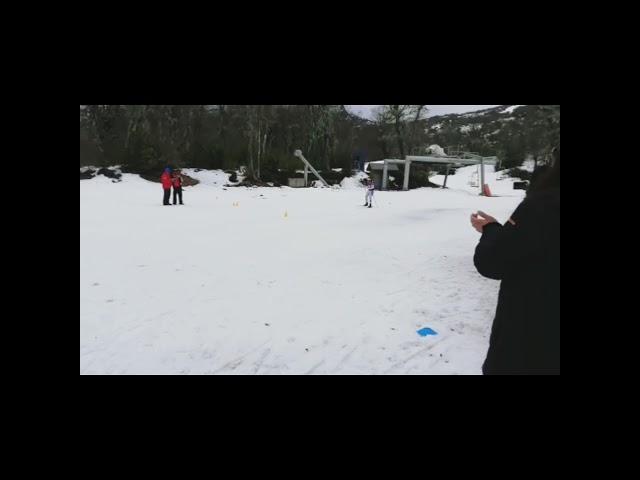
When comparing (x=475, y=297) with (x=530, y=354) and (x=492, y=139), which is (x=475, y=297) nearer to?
(x=530, y=354)

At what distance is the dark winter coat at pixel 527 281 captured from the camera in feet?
5.09

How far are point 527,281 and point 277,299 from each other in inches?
139

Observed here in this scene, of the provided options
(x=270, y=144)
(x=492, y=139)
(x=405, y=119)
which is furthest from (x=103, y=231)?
(x=492, y=139)

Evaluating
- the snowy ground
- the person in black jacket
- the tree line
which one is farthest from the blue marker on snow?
the tree line

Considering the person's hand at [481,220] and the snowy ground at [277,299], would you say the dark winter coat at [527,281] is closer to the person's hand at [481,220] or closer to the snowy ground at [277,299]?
the person's hand at [481,220]

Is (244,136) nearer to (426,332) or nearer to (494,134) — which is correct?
(426,332)

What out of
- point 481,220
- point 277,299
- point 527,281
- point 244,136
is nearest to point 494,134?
point 244,136

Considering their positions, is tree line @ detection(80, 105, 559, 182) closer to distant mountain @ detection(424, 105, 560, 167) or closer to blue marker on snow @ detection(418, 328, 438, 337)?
distant mountain @ detection(424, 105, 560, 167)

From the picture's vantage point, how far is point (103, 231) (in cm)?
864

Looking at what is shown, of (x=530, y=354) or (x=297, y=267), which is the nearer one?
(x=530, y=354)

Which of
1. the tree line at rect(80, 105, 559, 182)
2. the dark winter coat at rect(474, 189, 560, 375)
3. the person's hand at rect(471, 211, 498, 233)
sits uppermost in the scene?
the tree line at rect(80, 105, 559, 182)

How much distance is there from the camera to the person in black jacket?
Answer: 155 centimetres

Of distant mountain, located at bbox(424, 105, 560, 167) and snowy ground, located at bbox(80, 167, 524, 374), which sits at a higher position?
distant mountain, located at bbox(424, 105, 560, 167)

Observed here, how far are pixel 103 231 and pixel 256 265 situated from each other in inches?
187
